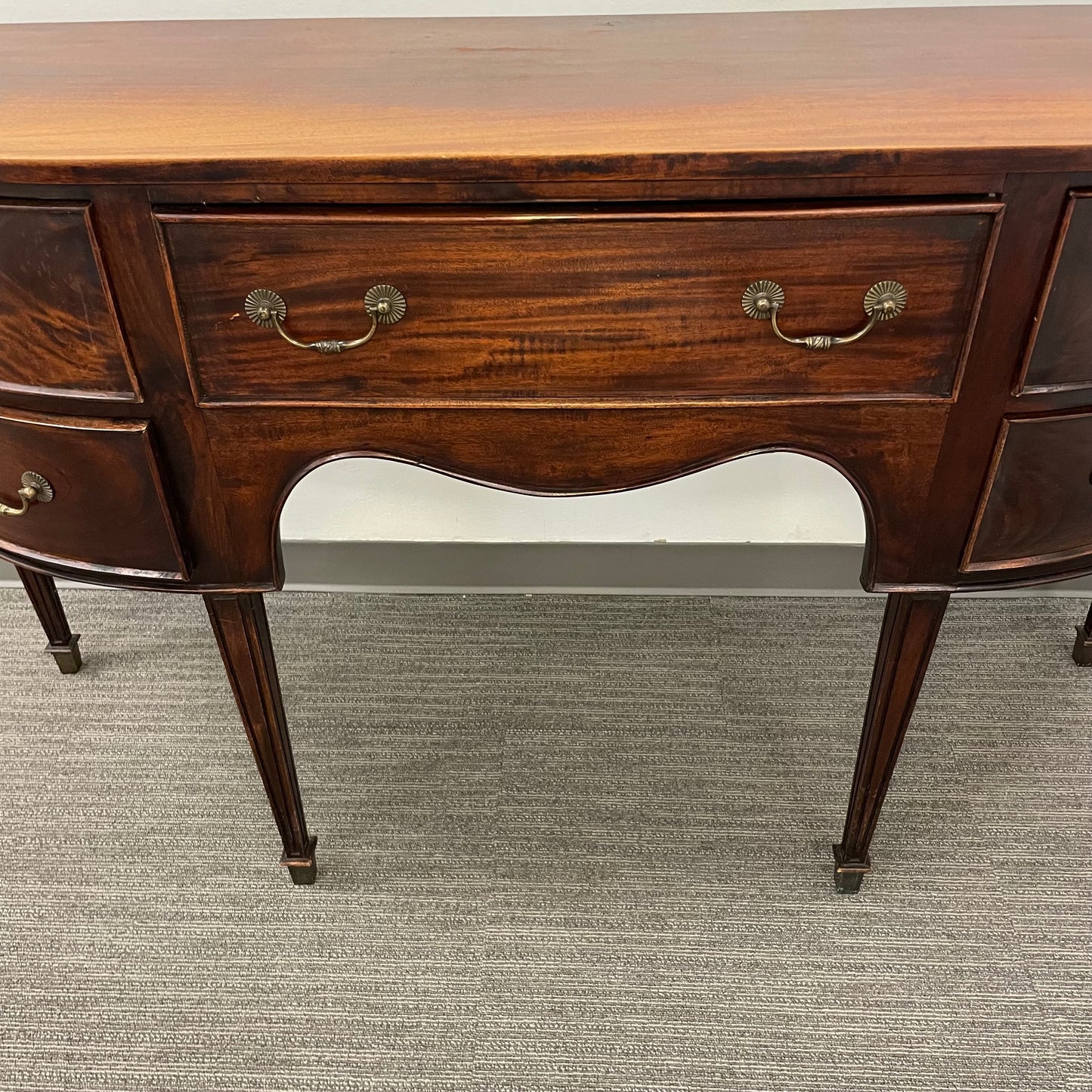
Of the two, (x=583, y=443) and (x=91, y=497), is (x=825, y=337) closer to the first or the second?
(x=583, y=443)

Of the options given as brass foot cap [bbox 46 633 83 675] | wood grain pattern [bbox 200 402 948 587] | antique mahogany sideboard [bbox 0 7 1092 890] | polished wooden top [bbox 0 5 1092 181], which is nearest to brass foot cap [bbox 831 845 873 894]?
antique mahogany sideboard [bbox 0 7 1092 890]

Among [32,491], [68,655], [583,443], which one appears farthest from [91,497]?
[68,655]

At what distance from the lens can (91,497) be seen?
76 cm

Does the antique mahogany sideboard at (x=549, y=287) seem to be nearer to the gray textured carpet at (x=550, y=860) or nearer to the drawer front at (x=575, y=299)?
the drawer front at (x=575, y=299)

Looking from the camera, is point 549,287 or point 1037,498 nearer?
point 549,287

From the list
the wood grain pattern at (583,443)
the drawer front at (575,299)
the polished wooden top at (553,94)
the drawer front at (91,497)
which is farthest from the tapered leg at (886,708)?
the drawer front at (91,497)

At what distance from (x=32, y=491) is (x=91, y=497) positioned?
5 cm

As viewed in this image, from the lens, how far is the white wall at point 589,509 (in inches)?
54.1

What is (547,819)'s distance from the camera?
1136 mm

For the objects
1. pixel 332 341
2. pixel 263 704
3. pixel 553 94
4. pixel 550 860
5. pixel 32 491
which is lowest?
pixel 550 860

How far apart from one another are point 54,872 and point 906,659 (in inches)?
38.3

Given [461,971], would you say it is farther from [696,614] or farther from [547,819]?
[696,614]

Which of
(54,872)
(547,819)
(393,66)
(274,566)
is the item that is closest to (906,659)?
(547,819)

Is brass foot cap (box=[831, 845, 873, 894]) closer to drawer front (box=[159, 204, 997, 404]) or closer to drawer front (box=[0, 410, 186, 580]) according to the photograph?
drawer front (box=[159, 204, 997, 404])
